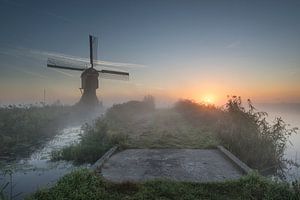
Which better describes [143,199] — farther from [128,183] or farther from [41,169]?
[41,169]

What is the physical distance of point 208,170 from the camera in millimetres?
8219

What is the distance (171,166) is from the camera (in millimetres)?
8695

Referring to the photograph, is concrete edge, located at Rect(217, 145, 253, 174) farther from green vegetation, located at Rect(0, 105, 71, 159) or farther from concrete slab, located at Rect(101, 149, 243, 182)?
green vegetation, located at Rect(0, 105, 71, 159)

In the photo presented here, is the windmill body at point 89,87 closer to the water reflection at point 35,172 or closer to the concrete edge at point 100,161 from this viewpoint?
the water reflection at point 35,172

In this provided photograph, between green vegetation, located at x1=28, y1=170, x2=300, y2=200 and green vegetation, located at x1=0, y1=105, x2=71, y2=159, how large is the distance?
7.53 metres

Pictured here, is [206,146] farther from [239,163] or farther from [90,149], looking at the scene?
[90,149]

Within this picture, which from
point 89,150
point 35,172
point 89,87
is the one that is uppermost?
point 89,87

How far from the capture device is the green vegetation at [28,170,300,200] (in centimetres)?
598

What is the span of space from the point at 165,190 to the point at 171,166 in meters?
2.47

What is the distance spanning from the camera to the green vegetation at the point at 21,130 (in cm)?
1446

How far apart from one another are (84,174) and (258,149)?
7842mm

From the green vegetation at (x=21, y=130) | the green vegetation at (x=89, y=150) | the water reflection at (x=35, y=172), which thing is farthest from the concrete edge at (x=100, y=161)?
the green vegetation at (x=21, y=130)

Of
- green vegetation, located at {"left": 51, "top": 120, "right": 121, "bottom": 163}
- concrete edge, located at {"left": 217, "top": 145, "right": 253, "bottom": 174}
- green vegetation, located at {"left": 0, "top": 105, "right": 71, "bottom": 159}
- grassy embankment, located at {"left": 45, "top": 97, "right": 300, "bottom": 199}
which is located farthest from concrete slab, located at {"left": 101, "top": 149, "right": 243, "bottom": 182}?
green vegetation, located at {"left": 0, "top": 105, "right": 71, "bottom": 159}

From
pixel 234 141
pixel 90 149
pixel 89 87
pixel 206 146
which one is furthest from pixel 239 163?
pixel 89 87
